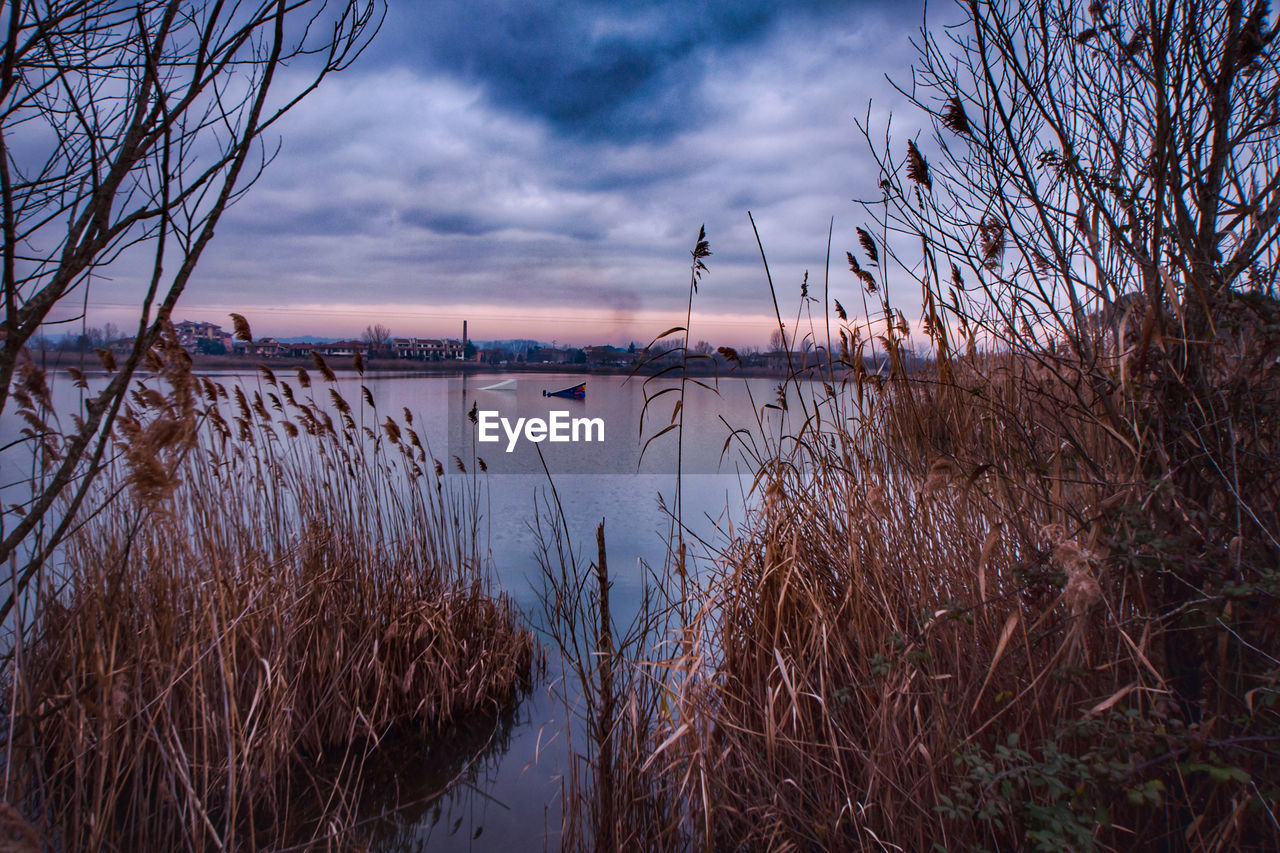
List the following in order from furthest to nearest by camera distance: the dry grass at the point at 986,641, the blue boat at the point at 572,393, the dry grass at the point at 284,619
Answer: the blue boat at the point at 572,393 → the dry grass at the point at 284,619 → the dry grass at the point at 986,641

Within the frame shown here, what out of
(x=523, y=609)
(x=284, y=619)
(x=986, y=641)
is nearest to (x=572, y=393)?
(x=523, y=609)

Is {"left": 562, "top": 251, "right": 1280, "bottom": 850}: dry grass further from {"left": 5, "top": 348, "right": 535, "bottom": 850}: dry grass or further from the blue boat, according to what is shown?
the blue boat

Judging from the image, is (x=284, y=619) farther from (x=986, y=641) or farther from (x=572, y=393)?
(x=572, y=393)

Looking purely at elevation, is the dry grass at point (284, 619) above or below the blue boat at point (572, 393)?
below

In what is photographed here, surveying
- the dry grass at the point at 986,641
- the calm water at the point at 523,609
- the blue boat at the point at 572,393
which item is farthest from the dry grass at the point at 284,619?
the blue boat at the point at 572,393

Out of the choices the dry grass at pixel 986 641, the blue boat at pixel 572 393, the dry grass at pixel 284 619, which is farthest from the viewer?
the blue boat at pixel 572 393

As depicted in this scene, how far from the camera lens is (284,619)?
2.81 meters

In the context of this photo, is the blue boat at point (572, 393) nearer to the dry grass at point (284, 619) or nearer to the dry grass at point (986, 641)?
the dry grass at point (284, 619)

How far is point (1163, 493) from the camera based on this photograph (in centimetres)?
140

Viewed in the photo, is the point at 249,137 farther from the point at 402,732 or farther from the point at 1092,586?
the point at 402,732

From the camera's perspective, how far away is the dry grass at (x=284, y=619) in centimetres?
210

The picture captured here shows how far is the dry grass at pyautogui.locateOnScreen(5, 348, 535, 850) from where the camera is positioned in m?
2.10

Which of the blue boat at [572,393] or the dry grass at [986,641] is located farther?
the blue boat at [572,393]

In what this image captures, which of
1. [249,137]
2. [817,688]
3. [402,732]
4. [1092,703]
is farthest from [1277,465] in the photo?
[402,732]
